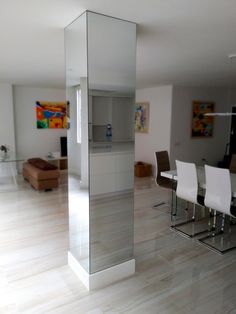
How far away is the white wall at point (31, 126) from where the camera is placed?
6.81 meters

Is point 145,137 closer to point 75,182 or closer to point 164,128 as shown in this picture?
point 164,128

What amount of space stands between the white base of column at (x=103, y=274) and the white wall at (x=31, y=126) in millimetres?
5016

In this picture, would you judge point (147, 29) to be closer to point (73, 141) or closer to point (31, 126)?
point (73, 141)

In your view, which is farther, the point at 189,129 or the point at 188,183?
the point at 189,129

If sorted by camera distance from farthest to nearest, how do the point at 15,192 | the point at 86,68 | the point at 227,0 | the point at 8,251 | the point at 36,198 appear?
the point at 15,192 < the point at 36,198 < the point at 8,251 < the point at 86,68 < the point at 227,0

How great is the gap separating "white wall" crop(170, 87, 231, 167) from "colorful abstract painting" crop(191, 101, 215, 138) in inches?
5.4

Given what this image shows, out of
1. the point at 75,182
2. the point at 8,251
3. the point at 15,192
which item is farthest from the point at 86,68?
the point at 15,192

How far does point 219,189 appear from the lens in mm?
3133

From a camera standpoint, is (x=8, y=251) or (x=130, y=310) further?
(x=8, y=251)

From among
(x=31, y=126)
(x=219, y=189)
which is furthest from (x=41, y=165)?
(x=219, y=189)

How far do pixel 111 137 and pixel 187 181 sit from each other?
1.69 meters

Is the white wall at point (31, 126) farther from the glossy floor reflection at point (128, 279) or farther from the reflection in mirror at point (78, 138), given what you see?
the reflection in mirror at point (78, 138)

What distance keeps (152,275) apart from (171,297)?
1.11ft

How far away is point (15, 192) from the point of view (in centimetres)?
545
